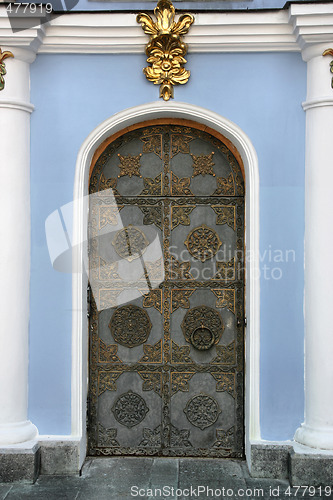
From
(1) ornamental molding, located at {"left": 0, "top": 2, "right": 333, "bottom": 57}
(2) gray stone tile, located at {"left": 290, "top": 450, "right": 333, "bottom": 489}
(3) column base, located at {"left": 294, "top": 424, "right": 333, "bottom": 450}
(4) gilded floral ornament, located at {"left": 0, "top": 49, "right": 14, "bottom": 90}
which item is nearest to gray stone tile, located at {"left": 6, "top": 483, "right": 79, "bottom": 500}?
(2) gray stone tile, located at {"left": 290, "top": 450, "right": 333, "bottom": 489}

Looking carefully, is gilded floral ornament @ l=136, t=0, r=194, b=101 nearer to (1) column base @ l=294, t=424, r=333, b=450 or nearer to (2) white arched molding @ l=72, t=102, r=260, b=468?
(2) white arched molding @ l=72, t=102, r=260, b=468

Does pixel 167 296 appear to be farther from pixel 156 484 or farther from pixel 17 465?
pixel 17 465

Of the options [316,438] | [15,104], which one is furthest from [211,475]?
[15,104]

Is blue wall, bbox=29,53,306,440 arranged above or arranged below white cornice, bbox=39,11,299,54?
below

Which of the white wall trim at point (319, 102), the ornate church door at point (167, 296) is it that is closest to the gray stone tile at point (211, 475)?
the ornate church door at point (167, 296)

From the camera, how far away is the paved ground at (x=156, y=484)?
465cm

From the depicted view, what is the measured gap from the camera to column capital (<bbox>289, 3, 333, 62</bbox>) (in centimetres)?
475

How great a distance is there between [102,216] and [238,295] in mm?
1428

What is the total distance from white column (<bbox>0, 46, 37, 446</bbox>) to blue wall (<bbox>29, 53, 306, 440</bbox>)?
0.12 m

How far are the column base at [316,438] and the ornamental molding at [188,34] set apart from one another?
A: 10.5 ft

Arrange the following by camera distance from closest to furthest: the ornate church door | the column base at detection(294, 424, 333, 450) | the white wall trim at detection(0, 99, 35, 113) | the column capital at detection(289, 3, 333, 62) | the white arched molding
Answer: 1. the column capital at detection(289, 3, 333, 62)
2. the column base at detection(294, 424, 333, 450)
3. the white wall trim at detection(0, 99, 35, 113)
4. the white arched molding
5. the ornate church door

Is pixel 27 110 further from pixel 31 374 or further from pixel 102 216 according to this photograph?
pixel 31 374

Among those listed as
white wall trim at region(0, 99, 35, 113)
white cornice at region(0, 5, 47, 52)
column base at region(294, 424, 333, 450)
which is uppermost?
white cornice at region(0, 5, 47, 52)

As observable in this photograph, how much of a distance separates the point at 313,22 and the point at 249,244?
188 centimetres
